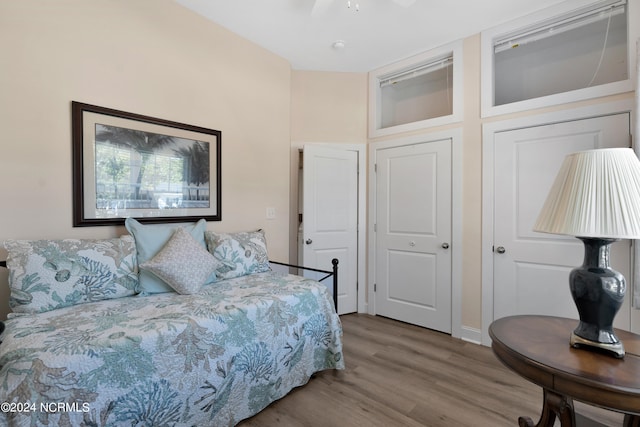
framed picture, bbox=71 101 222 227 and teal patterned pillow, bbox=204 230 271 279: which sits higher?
framed picture, bbox=71 101 222 227

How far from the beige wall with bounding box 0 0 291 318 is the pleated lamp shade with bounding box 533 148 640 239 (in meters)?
2.51

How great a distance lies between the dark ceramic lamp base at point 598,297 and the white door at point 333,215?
2441 millimetres

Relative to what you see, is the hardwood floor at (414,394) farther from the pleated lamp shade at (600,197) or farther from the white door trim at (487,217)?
the pleated lamp shade at (600,197)

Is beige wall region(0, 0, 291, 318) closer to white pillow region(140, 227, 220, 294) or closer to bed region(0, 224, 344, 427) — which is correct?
white pillow region(140, 227, 220, 294)

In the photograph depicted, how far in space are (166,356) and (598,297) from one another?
6.08 feet

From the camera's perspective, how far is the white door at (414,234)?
10.1ft

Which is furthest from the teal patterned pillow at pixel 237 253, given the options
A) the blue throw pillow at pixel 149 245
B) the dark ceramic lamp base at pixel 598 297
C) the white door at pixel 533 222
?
the white door at pixel 533 222

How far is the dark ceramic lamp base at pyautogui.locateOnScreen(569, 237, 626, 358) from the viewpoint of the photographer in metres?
1.14

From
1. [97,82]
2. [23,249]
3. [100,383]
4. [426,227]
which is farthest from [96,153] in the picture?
[426,227]

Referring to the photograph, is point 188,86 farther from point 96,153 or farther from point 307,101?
point 307,101

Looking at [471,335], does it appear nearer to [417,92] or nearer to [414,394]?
[414,394]

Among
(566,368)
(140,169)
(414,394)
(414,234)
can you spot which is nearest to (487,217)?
(414,234)

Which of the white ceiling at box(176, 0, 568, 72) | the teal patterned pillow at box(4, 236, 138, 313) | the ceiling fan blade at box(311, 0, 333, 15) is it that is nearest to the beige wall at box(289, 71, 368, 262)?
the white ceiling at box(176, 0, 568, 72)

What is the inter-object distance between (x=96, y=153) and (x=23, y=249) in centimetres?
76
